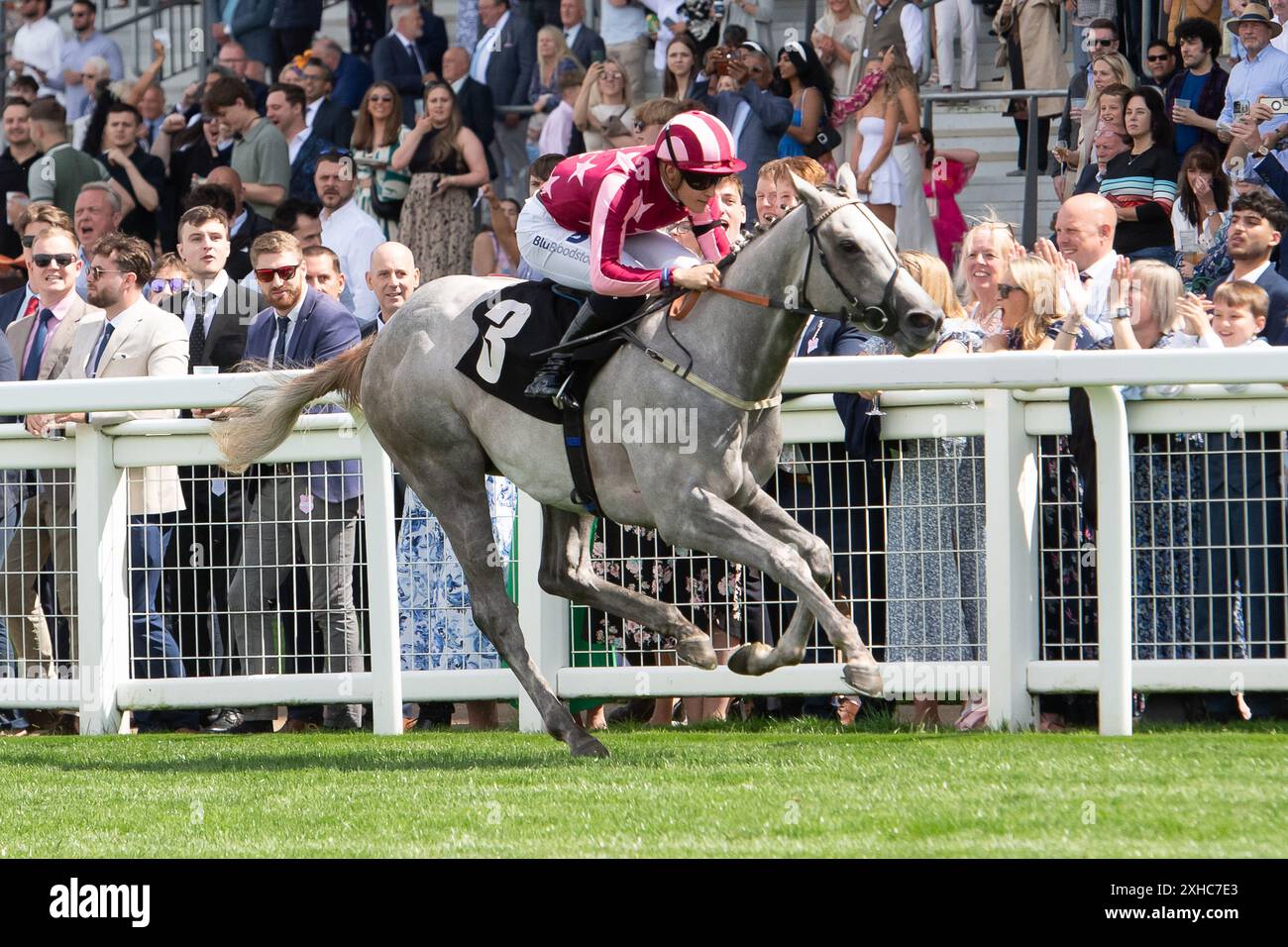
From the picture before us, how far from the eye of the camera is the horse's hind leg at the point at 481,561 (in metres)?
6.61

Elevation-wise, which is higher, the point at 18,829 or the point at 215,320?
the point at 215,320

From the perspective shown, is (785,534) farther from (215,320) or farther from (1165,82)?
(1165,82)

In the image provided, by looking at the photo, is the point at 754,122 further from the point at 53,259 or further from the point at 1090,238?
the point at 53,259

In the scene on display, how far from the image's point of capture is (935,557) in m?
6.66

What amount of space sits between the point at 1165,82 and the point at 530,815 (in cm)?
719

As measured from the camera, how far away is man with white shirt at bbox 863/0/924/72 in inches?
477

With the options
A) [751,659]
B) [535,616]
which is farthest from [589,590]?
[751,659]

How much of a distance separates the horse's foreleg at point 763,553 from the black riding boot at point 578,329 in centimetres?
58

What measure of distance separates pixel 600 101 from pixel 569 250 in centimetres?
637

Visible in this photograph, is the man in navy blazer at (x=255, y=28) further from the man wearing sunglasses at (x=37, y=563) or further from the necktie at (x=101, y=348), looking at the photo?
the man wearing sunglasses at (x=37, y=563)

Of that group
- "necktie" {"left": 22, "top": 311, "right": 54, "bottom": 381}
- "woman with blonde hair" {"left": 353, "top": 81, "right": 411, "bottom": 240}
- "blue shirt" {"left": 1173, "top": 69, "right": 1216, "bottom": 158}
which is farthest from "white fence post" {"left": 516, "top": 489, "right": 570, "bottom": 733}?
"woman with blonde hair" {"left": 353, "top": 81, "right": 411, "bottom": 240}

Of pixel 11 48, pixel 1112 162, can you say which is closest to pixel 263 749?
pixel 1112 162

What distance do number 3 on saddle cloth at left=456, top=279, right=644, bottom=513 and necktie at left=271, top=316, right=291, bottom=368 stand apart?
76.6 inches
